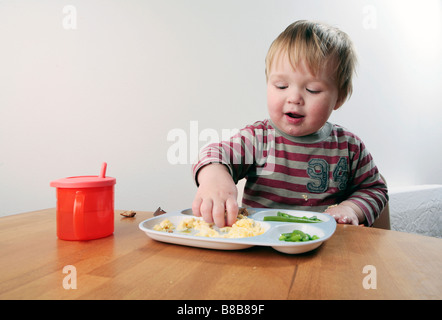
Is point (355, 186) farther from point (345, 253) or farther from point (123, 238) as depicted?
point (123, 238)

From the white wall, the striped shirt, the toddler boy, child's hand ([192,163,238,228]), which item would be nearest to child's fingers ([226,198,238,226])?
child's hand ([192,163,238,228])

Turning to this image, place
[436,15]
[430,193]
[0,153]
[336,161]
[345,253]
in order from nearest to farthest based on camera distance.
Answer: [345,253]
[336,161]
[0,153]
[430,193]
[436,15]

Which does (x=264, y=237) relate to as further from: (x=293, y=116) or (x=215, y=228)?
(x=293, y=116)

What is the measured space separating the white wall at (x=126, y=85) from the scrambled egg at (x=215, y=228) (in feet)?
3.49

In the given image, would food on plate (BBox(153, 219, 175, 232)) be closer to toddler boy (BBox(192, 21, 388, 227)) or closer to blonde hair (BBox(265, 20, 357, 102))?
toddler boy (BBox(192, 21, 388, 227))

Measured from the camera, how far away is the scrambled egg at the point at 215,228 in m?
0.53

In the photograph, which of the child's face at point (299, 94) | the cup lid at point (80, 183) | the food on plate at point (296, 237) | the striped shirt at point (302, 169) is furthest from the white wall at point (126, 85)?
the food on plate at point (296, 237)

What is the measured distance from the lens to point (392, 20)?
2.16m

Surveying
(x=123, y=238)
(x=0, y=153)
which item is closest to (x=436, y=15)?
(x=123, y=238)

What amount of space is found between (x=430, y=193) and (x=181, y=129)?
5.65ft

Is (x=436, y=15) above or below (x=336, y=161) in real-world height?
above

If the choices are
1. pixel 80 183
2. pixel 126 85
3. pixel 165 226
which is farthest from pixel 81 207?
pixel 126 85

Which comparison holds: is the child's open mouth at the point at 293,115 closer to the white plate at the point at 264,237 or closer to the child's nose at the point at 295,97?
the child's nose at the point at 295,97

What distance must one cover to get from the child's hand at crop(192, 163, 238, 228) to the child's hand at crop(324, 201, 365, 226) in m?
0.28
